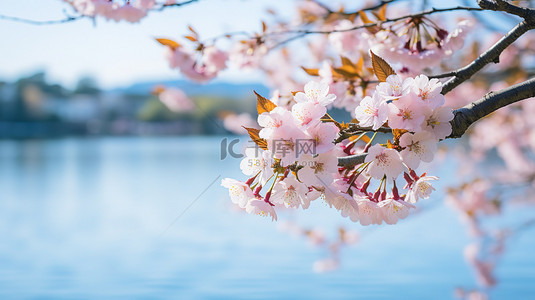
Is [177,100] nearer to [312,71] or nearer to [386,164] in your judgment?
[312,71]

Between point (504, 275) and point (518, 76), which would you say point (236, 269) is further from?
point (518, 76)

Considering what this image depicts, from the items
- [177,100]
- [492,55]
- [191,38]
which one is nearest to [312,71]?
[191,38]

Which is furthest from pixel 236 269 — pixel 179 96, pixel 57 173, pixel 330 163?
pixel 57 173

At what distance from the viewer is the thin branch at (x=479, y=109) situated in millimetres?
876

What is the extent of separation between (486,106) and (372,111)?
211 millimetres

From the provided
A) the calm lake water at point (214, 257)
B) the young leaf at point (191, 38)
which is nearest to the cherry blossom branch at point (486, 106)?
the young leaf at point (191, 38)

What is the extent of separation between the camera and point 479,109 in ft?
2.89

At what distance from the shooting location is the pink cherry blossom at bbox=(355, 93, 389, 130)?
82 cm

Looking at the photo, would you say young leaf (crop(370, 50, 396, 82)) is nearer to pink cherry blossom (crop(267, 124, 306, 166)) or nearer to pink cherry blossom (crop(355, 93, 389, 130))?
pink cherry blossom (crop(355, 93, 389, 130))

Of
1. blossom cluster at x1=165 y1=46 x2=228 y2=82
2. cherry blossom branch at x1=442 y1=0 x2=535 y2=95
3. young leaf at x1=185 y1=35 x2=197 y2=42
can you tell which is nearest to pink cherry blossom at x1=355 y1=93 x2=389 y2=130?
cherry blossom branch at x1=442 y1=0 x2=535 y2=95

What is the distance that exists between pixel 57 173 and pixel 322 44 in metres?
12.4

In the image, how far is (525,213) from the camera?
7.52 metres

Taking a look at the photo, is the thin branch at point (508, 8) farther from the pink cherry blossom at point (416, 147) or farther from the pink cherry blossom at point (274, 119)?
the pink cherry blossom at point (274, 119)

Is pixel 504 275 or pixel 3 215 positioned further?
pixel 3 215
